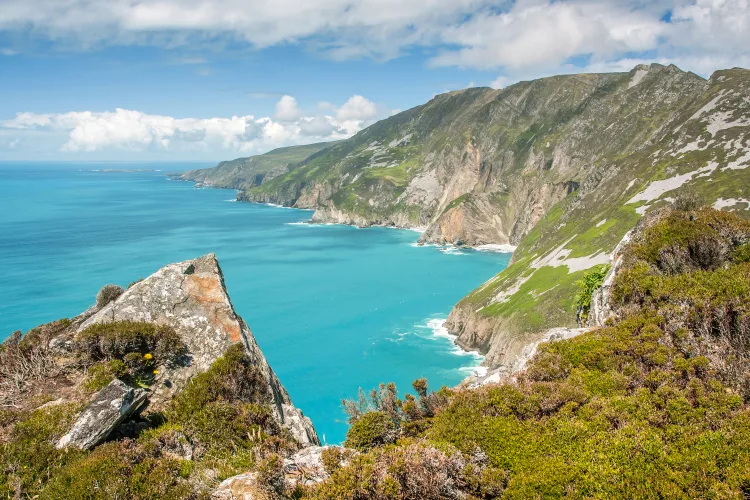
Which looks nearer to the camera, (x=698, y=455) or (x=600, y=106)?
(x=698, y=455)

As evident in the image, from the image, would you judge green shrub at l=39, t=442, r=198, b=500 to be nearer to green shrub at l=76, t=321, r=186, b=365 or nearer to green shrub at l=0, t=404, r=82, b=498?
green shrub at l=0, t=404, r=82, b=498

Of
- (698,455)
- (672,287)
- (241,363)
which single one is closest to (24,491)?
(241,363)

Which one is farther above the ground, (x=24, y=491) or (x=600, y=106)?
(x=600, y=106)

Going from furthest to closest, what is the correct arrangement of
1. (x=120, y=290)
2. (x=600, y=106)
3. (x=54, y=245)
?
(x=600, y=106), (x=54, y=245), (x=120, y=290)

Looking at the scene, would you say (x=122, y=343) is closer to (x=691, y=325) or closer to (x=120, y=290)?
(x=120, y=290)

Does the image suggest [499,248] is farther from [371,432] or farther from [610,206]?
[371,432]

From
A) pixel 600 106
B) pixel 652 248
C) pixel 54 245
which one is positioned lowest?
pixel 54 245

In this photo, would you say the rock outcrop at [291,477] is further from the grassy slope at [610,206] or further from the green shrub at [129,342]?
the grassy slope at [610,206]

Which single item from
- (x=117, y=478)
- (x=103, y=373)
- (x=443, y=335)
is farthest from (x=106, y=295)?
(x=443, y=335)
